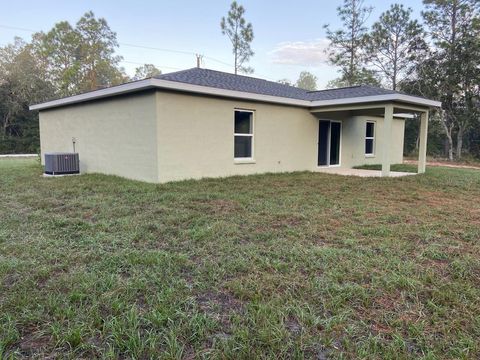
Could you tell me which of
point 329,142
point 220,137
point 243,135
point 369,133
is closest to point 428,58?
point 369,133

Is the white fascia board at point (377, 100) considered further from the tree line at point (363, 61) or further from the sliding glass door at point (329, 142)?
the tree line at point (363, 61)

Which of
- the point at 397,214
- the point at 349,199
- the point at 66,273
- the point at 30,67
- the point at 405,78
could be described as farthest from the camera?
the point at 30,67

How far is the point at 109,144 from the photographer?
29.1 ft

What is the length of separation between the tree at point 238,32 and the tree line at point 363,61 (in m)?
0.08

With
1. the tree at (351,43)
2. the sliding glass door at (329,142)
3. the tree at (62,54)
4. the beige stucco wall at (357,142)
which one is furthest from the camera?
the tree at (62,54)

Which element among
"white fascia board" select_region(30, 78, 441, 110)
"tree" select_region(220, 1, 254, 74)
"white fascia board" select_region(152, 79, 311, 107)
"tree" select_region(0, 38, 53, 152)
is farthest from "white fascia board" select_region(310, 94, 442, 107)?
"tree" select_region(0, 38, 53, 152)

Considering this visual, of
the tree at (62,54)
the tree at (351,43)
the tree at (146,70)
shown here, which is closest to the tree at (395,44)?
the tree at (351,43)

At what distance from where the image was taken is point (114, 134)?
862 cm

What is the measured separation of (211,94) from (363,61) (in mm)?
19696

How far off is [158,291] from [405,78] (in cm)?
2287

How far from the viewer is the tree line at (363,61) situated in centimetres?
1838

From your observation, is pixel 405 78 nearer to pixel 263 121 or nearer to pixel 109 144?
pixel 263 121

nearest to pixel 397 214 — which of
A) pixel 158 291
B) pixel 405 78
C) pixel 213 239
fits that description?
pixel 213 239

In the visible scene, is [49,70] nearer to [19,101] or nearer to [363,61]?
[19,101]
